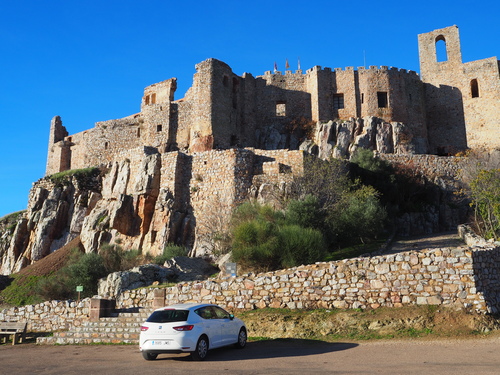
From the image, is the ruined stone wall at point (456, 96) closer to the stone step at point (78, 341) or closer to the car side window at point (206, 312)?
the stone step at point (78, 341)

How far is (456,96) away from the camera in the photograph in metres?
49.2

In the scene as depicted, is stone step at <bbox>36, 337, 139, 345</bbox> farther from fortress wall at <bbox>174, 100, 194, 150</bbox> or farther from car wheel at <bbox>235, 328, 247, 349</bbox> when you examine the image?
fortress wall at <bbox>174, 100, 194, 150</bbox>

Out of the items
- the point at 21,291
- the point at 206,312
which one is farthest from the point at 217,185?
the point at 206,312

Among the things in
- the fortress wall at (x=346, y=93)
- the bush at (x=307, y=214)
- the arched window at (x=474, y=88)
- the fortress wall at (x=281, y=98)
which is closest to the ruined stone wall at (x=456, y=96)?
the arched window at (x=474, y=88)

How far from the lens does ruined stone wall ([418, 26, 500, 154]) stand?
47.2 m

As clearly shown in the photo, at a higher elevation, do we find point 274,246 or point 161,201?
point 161,201

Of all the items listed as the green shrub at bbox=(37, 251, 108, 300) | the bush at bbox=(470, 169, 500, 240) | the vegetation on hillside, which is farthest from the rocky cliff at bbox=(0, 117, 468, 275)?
the bush at bbox=(470, 169, 500, 240)

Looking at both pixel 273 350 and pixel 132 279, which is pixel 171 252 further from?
pixel 273 350

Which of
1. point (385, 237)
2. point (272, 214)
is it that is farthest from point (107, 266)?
point (385, 237)

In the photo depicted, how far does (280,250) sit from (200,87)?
86.0ft

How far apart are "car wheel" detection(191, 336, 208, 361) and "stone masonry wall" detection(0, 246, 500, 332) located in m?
4.69

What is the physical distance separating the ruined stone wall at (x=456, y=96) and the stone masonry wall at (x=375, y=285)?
3466 centimetres

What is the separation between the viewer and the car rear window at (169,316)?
12.1 meters

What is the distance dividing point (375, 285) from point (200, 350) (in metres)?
6.16
